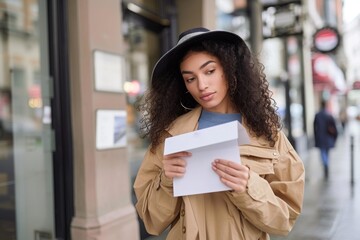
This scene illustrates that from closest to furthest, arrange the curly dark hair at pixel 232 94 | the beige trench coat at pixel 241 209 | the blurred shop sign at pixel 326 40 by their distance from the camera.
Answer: the beige trench coat at pixel 241 209 < the curly dark hair at pixel 232 94 < the blurred shop sign at pixel 326 40

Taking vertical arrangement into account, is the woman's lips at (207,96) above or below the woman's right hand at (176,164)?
above

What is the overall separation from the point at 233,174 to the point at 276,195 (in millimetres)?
342

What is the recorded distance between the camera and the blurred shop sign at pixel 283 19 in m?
9.75

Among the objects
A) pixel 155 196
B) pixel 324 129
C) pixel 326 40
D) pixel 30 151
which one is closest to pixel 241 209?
pixel 155 196

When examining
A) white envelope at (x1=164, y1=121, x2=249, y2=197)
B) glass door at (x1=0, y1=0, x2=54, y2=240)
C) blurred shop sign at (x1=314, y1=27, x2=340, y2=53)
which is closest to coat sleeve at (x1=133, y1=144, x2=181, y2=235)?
white envelope at (x1=164, y1=121, x2=249, y2=197)

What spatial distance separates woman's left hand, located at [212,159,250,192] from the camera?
4.64 feet

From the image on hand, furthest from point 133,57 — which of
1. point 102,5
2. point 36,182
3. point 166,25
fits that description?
point 36,182

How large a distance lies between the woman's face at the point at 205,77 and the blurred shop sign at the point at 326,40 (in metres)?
11.1

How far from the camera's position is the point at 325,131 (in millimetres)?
10141

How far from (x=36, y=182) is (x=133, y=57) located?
4.21m

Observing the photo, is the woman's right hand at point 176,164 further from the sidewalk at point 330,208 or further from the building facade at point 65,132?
the sidewalk at point 330,208

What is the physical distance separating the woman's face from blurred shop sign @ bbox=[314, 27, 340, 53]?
11.1 metres

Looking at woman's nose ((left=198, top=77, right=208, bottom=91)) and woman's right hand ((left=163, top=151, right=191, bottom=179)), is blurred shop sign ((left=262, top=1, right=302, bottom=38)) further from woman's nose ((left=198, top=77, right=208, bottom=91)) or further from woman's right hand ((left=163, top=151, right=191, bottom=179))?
woman's right hand ((left=163, top=151, right=191, bottom=179))

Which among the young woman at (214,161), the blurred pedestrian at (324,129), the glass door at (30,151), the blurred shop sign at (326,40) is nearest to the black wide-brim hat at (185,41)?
the young woman at (214,161)
